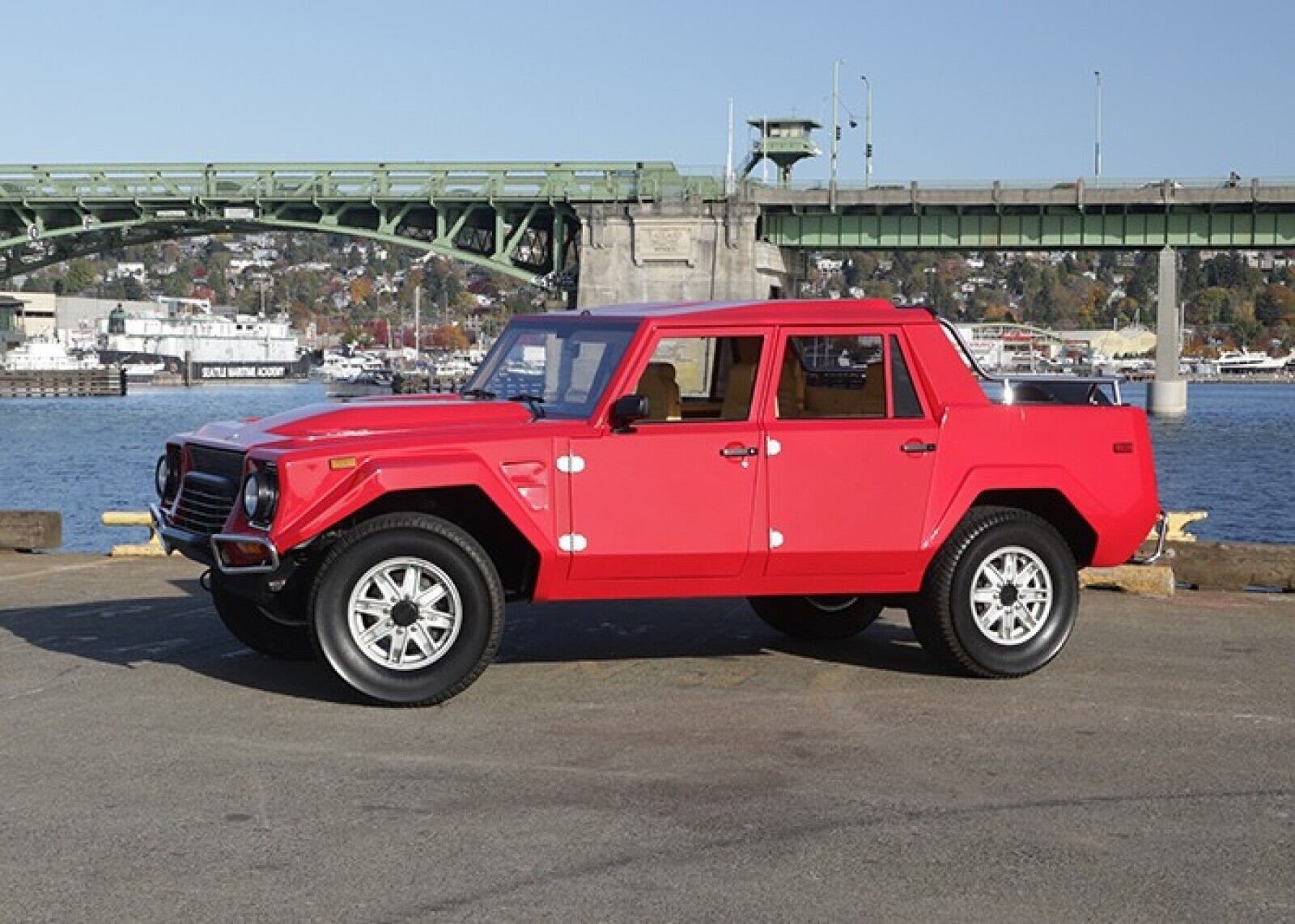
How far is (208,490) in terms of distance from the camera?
31.7 feet

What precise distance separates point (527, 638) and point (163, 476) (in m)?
2.13

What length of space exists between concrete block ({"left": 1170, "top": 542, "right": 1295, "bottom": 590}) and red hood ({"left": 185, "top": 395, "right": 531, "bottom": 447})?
20.1 feet

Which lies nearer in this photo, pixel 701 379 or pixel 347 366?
pixel 701 379

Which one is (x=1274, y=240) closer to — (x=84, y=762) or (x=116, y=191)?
(x=116, y=191)

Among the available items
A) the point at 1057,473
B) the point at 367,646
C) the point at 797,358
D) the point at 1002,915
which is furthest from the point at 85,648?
the point at 1002,915

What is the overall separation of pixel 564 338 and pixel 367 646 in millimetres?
2020

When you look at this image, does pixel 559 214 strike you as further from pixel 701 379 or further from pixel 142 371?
pixel 142 371

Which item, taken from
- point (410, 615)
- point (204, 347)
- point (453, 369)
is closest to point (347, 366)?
point (453, 369)

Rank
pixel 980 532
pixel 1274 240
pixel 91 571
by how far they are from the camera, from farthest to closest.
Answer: pixel 1274 240, pixel 91 571, pixel 980 532

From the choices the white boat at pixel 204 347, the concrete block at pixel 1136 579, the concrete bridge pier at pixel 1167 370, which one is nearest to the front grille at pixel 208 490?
the concrete block at pixel 1136 579

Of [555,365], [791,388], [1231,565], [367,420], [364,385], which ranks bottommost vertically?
[364,385]

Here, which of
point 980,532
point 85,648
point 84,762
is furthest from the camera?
point 85,648

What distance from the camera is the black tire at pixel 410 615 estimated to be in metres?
9.02

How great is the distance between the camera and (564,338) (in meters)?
10.3
